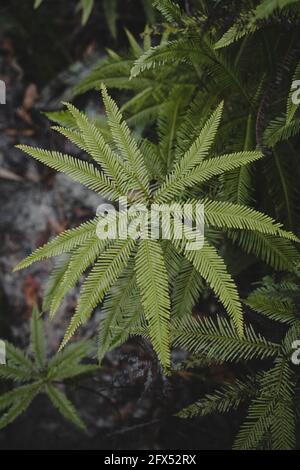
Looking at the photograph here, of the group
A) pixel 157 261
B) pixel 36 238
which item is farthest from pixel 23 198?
pixel 157 261

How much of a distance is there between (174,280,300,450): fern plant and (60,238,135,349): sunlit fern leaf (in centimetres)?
49

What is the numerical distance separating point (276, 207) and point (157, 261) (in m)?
0.80

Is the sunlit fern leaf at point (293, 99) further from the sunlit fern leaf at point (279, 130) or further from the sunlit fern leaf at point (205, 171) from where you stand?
the sunlit fern leaf at point (205, 171)

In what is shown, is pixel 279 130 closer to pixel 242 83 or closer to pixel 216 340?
pixel 242 83

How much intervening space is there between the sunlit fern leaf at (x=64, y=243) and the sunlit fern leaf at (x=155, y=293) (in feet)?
0.67

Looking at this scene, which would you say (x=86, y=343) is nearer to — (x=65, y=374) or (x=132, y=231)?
(x=65, y=374)

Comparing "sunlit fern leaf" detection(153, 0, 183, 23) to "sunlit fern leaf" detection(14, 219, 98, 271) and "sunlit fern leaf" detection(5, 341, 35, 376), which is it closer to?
"sunlit fern leaf" detection(14, 219, 98, 271)

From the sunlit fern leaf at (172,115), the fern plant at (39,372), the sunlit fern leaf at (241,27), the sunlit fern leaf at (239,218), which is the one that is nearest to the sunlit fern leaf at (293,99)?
the sunlit fern leaf at (241,27)

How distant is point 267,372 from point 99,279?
0.84 metres

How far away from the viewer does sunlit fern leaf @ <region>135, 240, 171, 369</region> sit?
1428 millimetres

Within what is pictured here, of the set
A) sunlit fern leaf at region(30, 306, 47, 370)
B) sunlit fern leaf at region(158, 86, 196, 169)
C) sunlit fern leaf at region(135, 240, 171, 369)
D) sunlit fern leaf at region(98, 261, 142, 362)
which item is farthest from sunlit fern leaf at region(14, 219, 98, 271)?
sunlit fern leaf at region(30, 306, 47, 370)

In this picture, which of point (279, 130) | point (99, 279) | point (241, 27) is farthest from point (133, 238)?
point (241, 27)

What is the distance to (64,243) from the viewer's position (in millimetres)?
1542

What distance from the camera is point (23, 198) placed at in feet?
10.8
